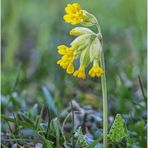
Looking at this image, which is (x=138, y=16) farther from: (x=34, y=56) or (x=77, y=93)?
(x=77, y=93)

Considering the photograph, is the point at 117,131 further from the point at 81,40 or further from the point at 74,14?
the point at 74,14

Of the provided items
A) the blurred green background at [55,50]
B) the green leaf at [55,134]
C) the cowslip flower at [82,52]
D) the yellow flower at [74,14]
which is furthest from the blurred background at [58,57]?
the yellow flower at [74,14]

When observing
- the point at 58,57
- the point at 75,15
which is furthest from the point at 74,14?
the point at 58,57

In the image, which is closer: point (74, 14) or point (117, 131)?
point (74, 14)

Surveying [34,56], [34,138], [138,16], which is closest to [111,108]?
[34,138]

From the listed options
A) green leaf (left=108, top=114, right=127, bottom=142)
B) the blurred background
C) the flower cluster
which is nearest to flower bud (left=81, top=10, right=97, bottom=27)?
the flower cluster
